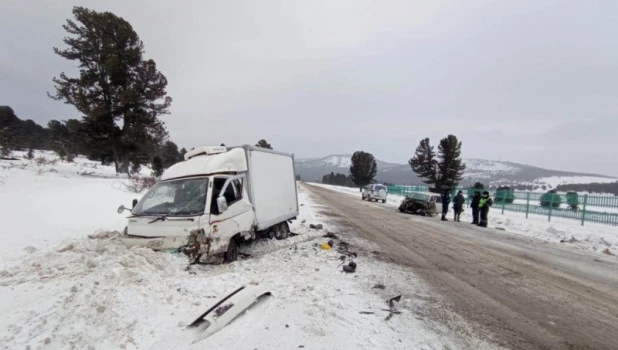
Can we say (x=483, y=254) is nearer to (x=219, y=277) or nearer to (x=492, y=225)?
(x=219, y=277)

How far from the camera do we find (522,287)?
6.27 m

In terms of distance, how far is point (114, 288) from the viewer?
4359 mm

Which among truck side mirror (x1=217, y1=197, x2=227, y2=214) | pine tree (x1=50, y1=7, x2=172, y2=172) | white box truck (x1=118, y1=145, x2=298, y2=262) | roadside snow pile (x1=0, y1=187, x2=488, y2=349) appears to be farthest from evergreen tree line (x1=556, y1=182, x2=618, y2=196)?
pine tree (x1=50, y1=7, x2=172, y2=172)

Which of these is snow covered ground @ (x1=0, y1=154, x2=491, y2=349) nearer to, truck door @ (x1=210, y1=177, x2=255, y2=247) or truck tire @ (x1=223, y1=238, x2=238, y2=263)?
truck tire @ (x1=223, y1=238, x2=238, y2=263)

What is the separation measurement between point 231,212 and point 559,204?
66.8 ft

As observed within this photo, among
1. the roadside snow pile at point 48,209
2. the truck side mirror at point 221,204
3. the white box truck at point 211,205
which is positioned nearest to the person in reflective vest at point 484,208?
the white box truck at point 211,205

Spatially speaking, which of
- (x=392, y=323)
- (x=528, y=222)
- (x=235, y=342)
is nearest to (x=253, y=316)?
(x=235, y=342)

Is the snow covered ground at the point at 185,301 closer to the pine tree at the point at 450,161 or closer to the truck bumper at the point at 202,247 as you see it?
the truck bumper at the point at 202,247

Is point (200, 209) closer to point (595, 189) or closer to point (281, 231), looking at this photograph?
point (281, 231)

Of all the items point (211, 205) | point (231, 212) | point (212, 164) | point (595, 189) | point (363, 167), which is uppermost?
point (363, 167)

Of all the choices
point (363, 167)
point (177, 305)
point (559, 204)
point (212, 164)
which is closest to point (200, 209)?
point (212, 164)

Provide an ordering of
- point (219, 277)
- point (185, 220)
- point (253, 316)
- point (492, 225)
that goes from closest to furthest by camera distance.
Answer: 1. point (253, 316)
2. point (219, 277)
3. point (185, 220)
4. point (492, 225)

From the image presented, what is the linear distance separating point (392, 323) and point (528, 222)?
61.6ft

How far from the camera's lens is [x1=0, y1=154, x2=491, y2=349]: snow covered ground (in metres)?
3.56
